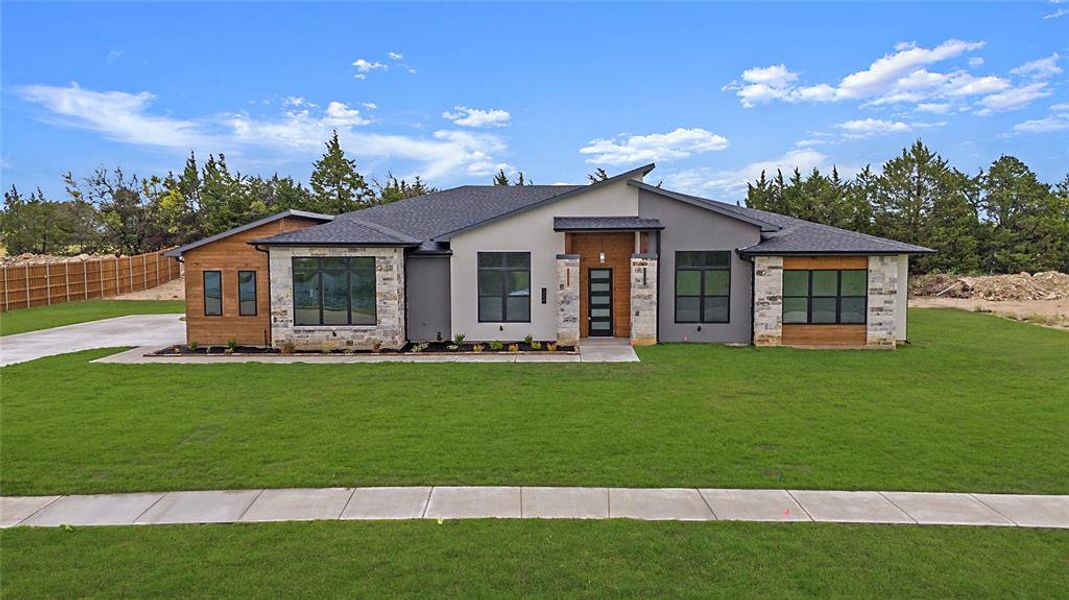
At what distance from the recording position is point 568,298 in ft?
57.8

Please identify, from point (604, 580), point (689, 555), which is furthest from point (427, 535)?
point (689, 555)

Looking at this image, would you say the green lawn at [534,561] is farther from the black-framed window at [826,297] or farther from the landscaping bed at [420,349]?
the black-framed window at [826,297]

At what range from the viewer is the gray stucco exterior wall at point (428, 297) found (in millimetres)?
18391

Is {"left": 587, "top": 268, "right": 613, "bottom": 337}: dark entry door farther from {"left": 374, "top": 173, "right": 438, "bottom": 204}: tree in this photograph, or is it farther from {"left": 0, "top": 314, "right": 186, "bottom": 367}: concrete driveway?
{"left": 374, "top": 173, "right": 438, "bottom": 204}: tree

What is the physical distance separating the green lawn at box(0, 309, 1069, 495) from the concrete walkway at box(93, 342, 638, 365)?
767 millimetres

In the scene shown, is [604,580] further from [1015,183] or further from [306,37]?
[1015,183]

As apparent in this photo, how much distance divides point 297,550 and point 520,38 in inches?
780

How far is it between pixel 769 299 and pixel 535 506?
13.2 metres

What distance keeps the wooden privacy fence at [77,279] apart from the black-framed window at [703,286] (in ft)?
69.1

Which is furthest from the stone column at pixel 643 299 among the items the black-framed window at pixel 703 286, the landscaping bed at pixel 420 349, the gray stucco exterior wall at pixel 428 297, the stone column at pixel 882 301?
the stone column at pixel 882 301

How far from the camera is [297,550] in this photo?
18.1 feet

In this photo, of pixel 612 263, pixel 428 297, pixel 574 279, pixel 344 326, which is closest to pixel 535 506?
pixel 574 279

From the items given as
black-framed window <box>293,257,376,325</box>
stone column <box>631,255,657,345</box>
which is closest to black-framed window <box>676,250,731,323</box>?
stone column <box>631,255,657,345</box>

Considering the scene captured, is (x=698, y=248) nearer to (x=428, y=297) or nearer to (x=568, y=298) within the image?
(x=568, y=298)
